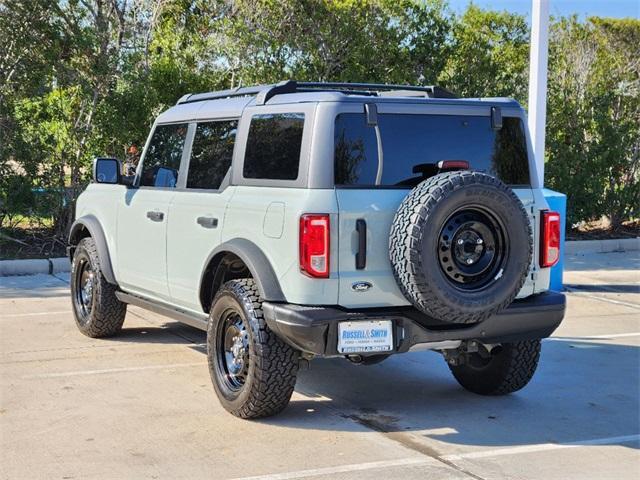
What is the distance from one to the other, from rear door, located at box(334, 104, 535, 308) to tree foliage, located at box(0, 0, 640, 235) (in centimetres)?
791

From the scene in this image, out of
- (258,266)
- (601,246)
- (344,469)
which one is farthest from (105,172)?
(601,246)

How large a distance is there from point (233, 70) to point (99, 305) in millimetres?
6949

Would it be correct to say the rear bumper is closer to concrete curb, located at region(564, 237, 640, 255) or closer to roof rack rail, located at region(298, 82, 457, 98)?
roof rack rail, located at region(298, 82, 457, 98)

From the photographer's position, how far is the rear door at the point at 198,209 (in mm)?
6172

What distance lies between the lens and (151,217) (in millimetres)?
6953

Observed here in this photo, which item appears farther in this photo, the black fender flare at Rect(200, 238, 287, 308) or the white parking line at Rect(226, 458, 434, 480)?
the black fender flare at Rect(200, 238, 287, 308)

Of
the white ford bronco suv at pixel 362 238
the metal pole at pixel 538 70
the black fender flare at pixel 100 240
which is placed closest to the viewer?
the white ford bronco suv at pixel 362 238

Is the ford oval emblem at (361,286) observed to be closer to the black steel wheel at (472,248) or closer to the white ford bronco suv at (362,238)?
→ the white ford bronco suv at (362,238)

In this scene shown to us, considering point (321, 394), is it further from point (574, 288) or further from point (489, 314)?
point (574, 288)

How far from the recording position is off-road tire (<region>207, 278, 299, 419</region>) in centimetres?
545

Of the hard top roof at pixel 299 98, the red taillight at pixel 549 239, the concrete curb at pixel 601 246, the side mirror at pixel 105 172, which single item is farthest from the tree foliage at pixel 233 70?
the red taillight at pixel 549 239

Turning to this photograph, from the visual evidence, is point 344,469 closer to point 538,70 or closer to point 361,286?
point 361,286

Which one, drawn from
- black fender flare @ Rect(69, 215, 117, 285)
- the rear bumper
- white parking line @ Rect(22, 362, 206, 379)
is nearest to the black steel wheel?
the rear bumper

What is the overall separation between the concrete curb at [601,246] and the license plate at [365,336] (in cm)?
958
